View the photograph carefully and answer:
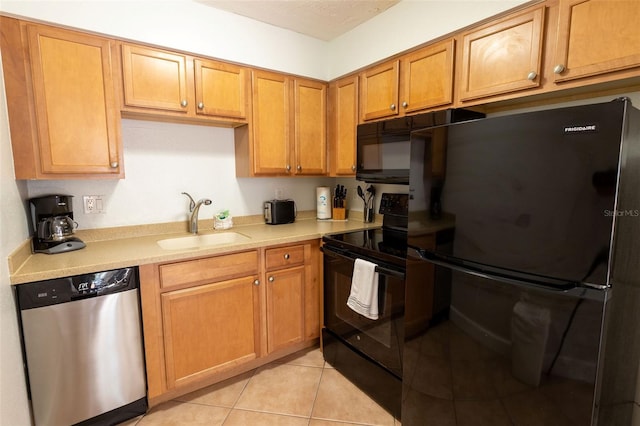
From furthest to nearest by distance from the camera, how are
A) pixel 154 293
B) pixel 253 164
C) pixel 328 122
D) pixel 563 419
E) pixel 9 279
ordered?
1. pixel 328 122
2. pixel 253 164
3. pixel 154 293
4. pixel 9 279
5. pixel 563 419

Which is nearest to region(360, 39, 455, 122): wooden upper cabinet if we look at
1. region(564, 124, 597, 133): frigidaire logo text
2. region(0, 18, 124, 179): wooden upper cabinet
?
region(564, 124, 597, 133): frigidaire logo text

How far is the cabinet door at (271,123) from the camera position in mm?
2316

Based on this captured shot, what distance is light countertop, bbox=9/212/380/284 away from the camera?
4.74 ft

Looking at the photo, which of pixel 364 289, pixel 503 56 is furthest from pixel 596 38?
pixel 364 289

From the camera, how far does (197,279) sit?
1819mm

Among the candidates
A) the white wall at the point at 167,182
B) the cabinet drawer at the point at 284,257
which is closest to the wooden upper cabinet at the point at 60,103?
the white wall at the point at 167,182

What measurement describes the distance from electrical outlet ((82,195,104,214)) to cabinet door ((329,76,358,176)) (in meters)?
1.69

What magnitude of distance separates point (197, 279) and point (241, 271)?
0.27 meters

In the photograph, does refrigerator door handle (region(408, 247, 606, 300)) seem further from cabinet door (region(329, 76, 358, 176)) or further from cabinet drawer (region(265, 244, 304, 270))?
cabinet door (region(329, 76, 358, 176))

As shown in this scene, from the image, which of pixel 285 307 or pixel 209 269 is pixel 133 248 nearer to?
pixel 209 269

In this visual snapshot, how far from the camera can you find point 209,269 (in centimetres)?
185

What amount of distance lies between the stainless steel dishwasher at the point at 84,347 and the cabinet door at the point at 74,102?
2.18 ft

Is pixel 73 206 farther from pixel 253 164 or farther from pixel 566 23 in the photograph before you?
pixel 566 23

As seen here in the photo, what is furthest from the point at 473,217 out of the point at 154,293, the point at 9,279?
the point at 9,279
